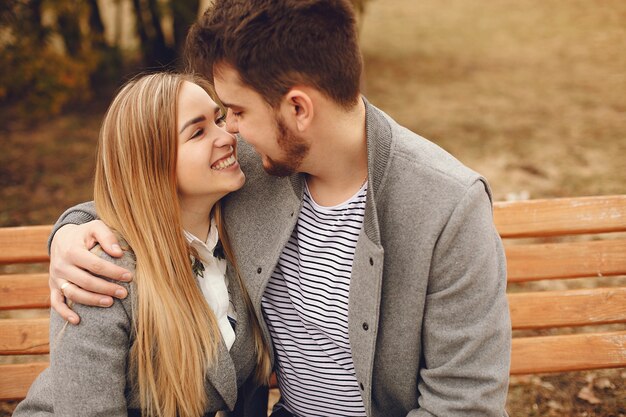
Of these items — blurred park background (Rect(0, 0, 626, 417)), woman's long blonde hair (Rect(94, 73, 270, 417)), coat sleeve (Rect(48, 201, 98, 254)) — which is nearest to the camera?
woman's long blonde hair (Rect(94, 73, 270, 417))

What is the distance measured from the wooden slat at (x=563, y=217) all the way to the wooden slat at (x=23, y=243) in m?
2.00

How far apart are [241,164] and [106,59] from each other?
7.30m

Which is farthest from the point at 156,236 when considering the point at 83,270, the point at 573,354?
the point at 573,354

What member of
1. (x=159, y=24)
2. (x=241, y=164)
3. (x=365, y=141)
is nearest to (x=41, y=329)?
(x=241, y=164)

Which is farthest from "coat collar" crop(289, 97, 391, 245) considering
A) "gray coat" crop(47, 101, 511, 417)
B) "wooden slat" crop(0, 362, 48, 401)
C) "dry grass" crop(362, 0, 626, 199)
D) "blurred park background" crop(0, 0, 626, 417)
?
"dry grass" crop(362, 0, 626, 199)

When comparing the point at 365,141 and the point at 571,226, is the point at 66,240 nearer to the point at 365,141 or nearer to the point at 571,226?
the point at 365,141

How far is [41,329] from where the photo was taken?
2.70 metres

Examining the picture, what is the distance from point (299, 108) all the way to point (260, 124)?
0.48 ft

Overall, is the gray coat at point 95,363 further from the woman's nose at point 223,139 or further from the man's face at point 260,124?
the man's face at point 260,124

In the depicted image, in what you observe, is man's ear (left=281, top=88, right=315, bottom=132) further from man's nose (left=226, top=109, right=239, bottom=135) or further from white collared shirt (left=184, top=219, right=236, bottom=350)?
white collared shirt (left=184, top=219, right=236, bottom=350)

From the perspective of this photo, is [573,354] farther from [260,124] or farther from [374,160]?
[260,124]

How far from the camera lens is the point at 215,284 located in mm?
2348

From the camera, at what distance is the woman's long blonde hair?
2.10 m

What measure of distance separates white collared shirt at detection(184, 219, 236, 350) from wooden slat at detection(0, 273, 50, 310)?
838 mm
